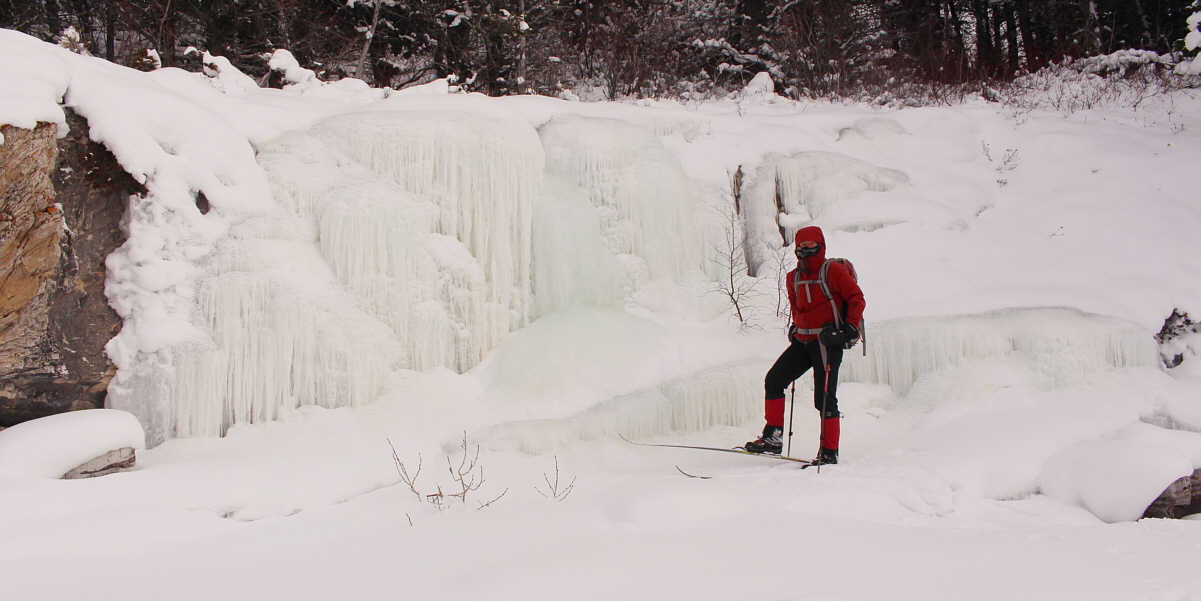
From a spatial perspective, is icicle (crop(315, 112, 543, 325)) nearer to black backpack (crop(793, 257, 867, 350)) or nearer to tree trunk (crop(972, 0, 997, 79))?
black backpack (crop(793, 257, 867, 350))

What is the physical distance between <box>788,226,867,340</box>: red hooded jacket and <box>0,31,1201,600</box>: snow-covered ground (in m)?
0.87

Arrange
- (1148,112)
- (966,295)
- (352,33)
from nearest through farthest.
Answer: (966,295) → (1148,112) → (352,33)

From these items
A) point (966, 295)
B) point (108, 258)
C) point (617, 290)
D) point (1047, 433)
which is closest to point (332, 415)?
point (108, 258)

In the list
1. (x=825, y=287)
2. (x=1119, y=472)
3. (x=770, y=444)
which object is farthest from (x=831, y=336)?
(x=1119, y=472)

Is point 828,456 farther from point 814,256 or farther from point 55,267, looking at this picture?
point 55,267

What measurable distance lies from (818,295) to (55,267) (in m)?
4.81

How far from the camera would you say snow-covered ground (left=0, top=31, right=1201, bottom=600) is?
2633 millimetres

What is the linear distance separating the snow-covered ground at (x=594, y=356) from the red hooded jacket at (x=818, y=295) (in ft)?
2.85

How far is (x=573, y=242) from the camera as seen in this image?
19.6 ft

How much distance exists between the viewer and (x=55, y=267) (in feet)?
14.2

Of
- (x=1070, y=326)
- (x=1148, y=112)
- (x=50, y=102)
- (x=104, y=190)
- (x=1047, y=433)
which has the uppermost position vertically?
(x=1148, y=112)

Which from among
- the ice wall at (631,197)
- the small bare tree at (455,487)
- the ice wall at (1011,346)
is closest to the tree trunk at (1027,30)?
the ice wall at (1011,346)

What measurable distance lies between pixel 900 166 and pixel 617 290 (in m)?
3.66

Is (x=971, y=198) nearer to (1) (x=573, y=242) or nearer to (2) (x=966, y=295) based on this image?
(2) (x=966, y=295)
